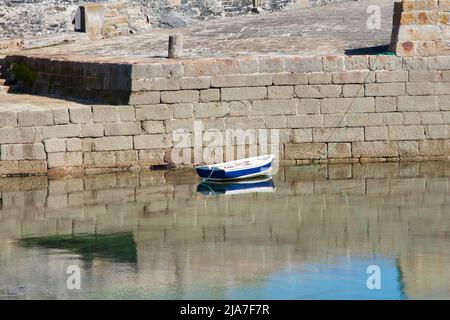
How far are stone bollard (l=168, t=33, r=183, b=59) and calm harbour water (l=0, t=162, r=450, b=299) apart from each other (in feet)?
7.73

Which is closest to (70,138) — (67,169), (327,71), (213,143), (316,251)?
(67,169)

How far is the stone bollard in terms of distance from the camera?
79.8 feet

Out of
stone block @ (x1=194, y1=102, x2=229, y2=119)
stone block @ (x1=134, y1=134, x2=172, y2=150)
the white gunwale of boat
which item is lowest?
the white gunwale of boat

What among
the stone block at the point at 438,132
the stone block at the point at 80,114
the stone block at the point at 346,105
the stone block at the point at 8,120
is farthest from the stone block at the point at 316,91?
the stone block at the point at 8,120

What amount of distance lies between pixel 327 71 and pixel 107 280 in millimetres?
7952

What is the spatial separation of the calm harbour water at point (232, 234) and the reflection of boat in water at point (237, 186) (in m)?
0.05

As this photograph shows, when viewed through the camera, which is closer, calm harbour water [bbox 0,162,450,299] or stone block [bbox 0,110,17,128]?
calm harbour water [bbox 0,162,450,299]

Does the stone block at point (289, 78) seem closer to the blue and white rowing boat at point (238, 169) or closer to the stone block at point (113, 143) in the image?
the blue and white rowing boat at point (238, 169)

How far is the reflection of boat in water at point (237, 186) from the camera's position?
22469mm

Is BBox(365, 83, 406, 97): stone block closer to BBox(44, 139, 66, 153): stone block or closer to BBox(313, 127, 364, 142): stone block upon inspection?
BBox(313, 127, 364, 142): stone block

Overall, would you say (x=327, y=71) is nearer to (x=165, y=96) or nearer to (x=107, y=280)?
(x=165, y=96)

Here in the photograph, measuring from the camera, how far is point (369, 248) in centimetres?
1870

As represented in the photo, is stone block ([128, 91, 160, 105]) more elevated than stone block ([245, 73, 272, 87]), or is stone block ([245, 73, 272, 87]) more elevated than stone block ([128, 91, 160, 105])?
stone block ([245, 73, 272, 87])

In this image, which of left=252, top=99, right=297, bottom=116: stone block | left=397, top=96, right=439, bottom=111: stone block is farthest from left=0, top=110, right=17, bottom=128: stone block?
left=397, top=96, right=439, bottom=111: stone block
